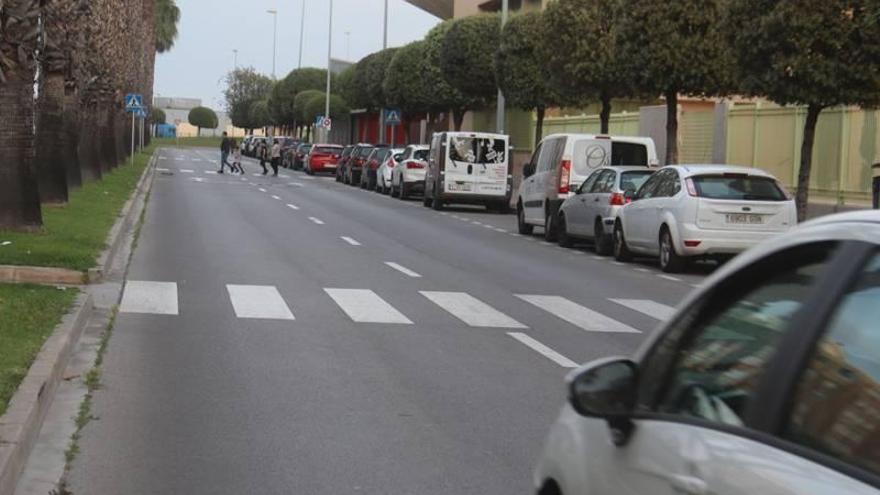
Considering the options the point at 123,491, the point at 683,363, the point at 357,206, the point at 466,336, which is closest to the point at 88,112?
the point at 357,206

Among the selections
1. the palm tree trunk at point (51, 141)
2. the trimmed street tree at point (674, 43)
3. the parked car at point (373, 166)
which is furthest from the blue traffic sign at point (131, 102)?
the trimmed street tree at point (674, 43)

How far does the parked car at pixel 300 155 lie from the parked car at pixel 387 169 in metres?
24.4

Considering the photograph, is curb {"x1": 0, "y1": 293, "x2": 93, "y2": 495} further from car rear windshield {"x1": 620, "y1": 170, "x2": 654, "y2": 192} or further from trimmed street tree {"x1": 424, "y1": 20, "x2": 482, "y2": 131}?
trimmed street tree {"x1": 424, "y1": 20, "x2": 482, "y2": 131}

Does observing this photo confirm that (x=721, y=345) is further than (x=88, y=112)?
No

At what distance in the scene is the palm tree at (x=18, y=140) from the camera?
1759cm

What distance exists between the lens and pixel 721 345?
3447mm

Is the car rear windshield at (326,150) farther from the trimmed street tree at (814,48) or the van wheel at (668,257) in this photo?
the van wheel at (668,257)

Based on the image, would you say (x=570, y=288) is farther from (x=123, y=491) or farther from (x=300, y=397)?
(x=123, y=491)

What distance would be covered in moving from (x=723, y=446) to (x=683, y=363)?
592 mm

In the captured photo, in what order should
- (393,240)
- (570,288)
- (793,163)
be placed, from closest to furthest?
(570,288) < (393,240) < (793,163)

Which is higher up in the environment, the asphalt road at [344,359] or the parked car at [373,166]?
the parked car at [373,166]

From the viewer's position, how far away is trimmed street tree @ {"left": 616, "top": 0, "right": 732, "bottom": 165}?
1106 inches

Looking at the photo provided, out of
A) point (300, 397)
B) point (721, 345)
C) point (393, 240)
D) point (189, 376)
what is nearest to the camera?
point (721, 345)

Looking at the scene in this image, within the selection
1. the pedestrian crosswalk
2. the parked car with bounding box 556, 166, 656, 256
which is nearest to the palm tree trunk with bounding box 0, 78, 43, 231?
the pedestrian crosswalk
